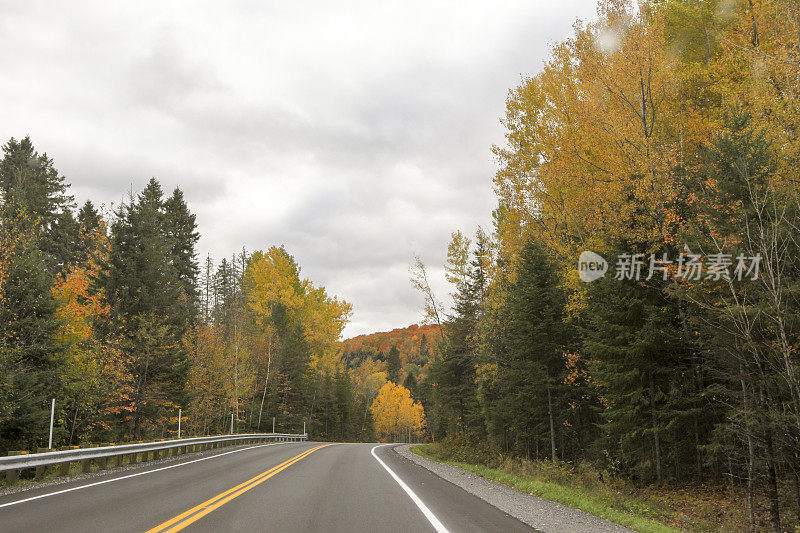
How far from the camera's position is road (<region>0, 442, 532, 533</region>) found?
611 cm

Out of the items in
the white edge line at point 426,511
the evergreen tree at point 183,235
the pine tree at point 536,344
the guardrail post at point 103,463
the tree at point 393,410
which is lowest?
the tree at point 393,410

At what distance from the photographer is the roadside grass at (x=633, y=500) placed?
9.20 metres

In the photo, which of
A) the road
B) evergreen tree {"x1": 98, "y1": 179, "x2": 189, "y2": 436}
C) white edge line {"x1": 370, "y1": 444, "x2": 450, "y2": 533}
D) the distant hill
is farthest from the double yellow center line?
the distant hill

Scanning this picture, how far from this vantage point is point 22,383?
15.3 metres

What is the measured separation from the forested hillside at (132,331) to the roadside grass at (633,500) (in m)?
14.7

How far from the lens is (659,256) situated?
1505 centimetres

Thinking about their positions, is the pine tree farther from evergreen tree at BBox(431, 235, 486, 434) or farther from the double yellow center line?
the double yellow center line

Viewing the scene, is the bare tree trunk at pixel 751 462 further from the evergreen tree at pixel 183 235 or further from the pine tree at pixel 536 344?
the evergreen tree at pixel 183 235

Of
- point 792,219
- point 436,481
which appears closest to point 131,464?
point 436,481

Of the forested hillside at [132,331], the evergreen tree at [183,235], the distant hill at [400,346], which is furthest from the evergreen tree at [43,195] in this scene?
the distant hill at [400,346]

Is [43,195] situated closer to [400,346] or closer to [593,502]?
[593,502]

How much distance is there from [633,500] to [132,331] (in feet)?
77.1

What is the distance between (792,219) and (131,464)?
63.9 ft

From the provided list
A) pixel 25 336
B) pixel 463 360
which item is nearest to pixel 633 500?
pixel 463 360
